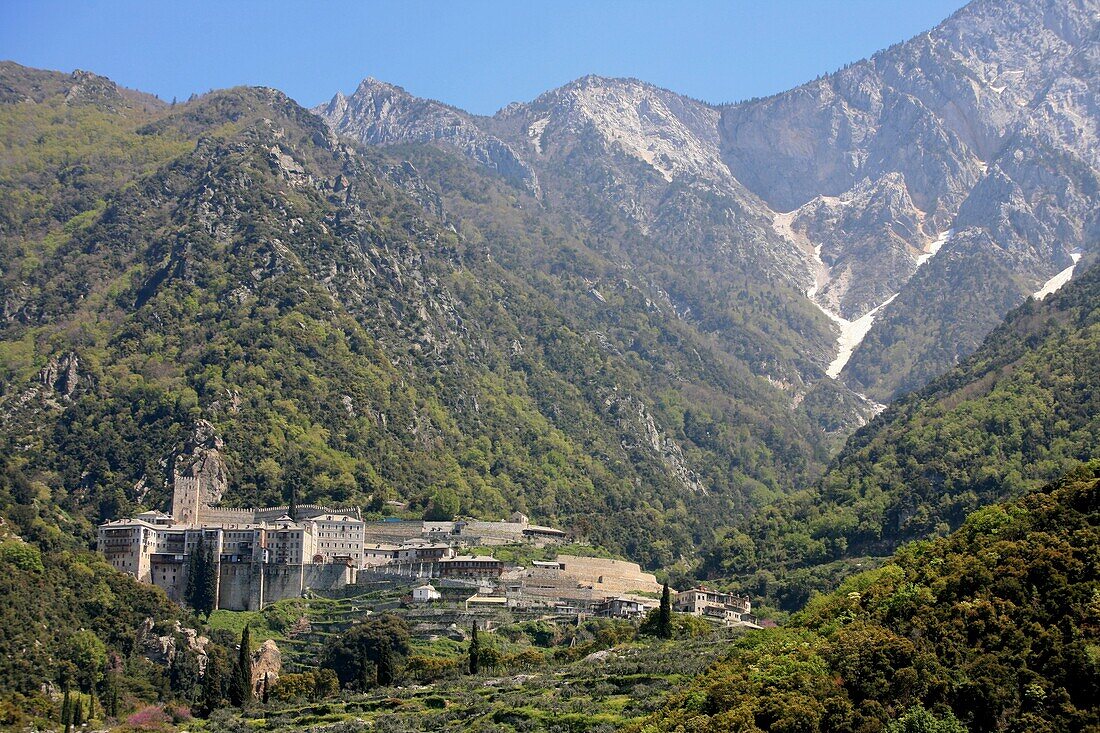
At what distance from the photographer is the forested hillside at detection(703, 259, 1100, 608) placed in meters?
157

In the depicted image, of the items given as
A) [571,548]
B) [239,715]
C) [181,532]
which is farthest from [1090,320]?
[239,715]

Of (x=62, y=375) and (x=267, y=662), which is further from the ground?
(x=62, y=375)

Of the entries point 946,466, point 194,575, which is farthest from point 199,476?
point 946,466

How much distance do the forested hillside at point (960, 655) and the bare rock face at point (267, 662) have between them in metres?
48.9

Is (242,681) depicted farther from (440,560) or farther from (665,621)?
(440,560)

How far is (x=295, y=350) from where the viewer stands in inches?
7362

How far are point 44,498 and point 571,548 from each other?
165 feet

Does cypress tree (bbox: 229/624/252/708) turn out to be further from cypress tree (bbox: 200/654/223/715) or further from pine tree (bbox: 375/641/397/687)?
pine tree (bbox: 375/641/397/687)

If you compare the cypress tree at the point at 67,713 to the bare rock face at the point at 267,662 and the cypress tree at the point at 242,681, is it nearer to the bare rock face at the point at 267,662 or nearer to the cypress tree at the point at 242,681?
the cypress tree at the point at 242,681

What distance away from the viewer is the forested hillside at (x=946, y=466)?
15725cm

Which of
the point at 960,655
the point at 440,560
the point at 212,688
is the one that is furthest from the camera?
the point at 440,560

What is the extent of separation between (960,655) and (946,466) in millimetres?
104289

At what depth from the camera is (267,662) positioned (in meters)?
120

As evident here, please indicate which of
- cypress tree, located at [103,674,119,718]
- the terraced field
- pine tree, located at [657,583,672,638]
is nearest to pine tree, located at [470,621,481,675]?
the terraced field
